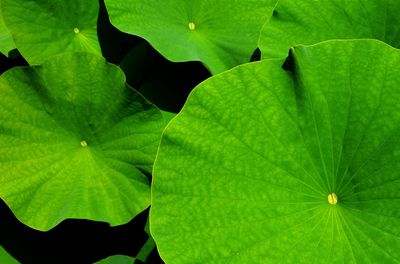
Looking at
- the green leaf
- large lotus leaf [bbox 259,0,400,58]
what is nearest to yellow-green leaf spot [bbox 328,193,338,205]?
large lotus leaf [bbox 259,0,400,58]

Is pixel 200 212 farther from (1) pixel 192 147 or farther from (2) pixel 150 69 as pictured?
(2) pixel 150 69

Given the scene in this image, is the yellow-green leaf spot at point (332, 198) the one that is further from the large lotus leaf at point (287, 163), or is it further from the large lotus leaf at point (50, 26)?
the large lotus leaf at point (50, 26)

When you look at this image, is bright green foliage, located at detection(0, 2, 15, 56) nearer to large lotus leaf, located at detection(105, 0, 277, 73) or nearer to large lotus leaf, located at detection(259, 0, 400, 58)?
large lotus leaf, located at detection(105, 0, 277, 73)

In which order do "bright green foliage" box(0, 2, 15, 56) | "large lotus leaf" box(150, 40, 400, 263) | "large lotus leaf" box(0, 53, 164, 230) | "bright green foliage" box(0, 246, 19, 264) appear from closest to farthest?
"large lotus leaf" box(150, 40, 400, 263) → "large lotus leaf" box(0, 53, 164, 230) → "bright green foliage" box(0, 246, 19, 264) → "bright green foliage" box(0, 2, 15, 56)

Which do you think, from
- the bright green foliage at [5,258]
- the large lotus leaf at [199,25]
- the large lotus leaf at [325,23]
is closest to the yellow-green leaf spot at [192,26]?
the large lotus leaf at [199,25]

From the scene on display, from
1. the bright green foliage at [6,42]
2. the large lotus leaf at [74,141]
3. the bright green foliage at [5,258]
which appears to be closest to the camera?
the large lotus leaf at [74,141]

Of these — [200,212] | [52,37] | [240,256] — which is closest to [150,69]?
[52,37]
